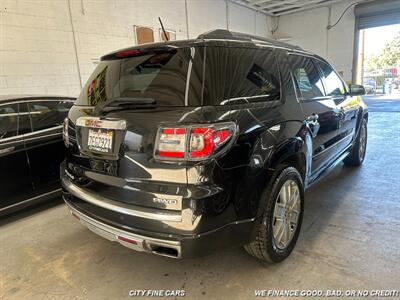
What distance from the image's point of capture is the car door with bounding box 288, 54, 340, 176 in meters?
2.34

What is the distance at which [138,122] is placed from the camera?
1.59 m

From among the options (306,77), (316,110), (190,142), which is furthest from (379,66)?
(190,142)

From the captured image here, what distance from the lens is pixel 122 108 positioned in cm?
171

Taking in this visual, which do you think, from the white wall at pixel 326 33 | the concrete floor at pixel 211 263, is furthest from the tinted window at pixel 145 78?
the white wall at pixel 326 33

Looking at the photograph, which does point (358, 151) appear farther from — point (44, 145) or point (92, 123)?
point (44, 145)

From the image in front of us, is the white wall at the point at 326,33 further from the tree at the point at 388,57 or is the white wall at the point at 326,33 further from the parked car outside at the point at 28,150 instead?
the tree at the point at 388,57

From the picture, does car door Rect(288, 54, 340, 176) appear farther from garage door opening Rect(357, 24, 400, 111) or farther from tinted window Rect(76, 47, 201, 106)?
garage door opening Rect(357, 24, 400, 111)

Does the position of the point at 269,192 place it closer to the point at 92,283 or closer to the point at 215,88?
the point at 215,88

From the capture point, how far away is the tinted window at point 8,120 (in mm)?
2875

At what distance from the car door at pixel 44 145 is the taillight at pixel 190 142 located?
2105 millimetres

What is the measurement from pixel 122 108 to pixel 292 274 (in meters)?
1.51

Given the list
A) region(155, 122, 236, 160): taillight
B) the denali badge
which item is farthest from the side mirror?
the denali badge

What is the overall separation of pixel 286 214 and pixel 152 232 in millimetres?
1007

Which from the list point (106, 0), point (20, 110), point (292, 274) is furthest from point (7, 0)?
point (292, 274)
